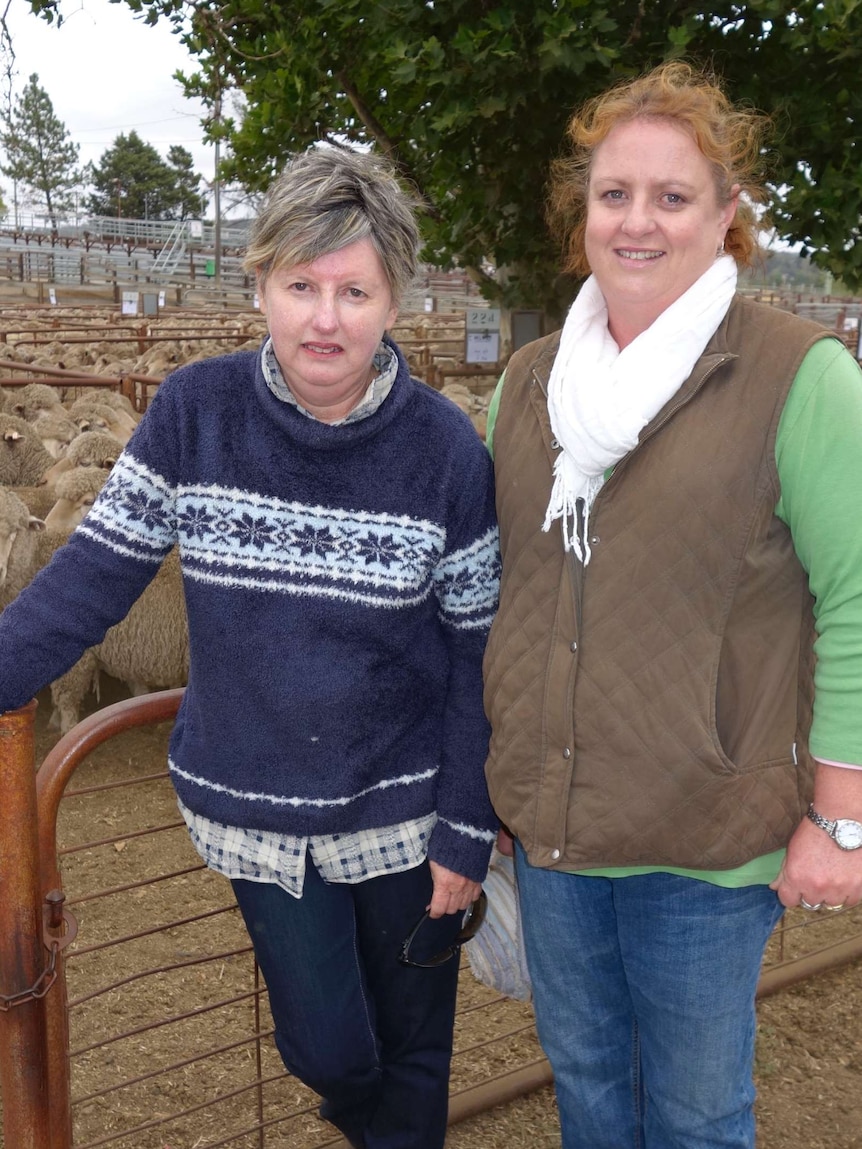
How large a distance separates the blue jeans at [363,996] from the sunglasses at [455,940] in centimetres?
1

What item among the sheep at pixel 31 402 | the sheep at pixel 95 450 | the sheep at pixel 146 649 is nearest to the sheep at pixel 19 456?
the sheep at pixel 95 450

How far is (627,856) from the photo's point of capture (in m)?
1.64

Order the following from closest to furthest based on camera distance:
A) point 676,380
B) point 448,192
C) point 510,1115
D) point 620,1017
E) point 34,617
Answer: point 676,380 → point 34,617 → point 620,1017 → point 510,1115 → point 448,192

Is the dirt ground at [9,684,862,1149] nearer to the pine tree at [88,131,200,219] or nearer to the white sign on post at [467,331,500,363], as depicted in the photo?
the white sign on post at [467,331,500,363]

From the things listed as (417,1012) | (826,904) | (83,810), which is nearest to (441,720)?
(417,1012)

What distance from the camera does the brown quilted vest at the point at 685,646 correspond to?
1555 millimetres

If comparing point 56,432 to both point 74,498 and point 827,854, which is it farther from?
point 827,854

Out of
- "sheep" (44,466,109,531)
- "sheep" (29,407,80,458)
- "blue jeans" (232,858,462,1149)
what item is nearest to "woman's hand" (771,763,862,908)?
"blue jeans" (232,858,462,1149)

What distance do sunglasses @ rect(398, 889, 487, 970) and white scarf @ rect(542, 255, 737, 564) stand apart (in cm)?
69

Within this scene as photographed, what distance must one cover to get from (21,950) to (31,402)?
25.6 ft

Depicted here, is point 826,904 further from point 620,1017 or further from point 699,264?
point 699,264

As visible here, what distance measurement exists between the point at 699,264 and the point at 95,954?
2947 millimetres

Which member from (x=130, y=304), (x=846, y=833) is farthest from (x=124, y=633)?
(x=130, y=304)

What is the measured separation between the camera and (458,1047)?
3.19 metres
